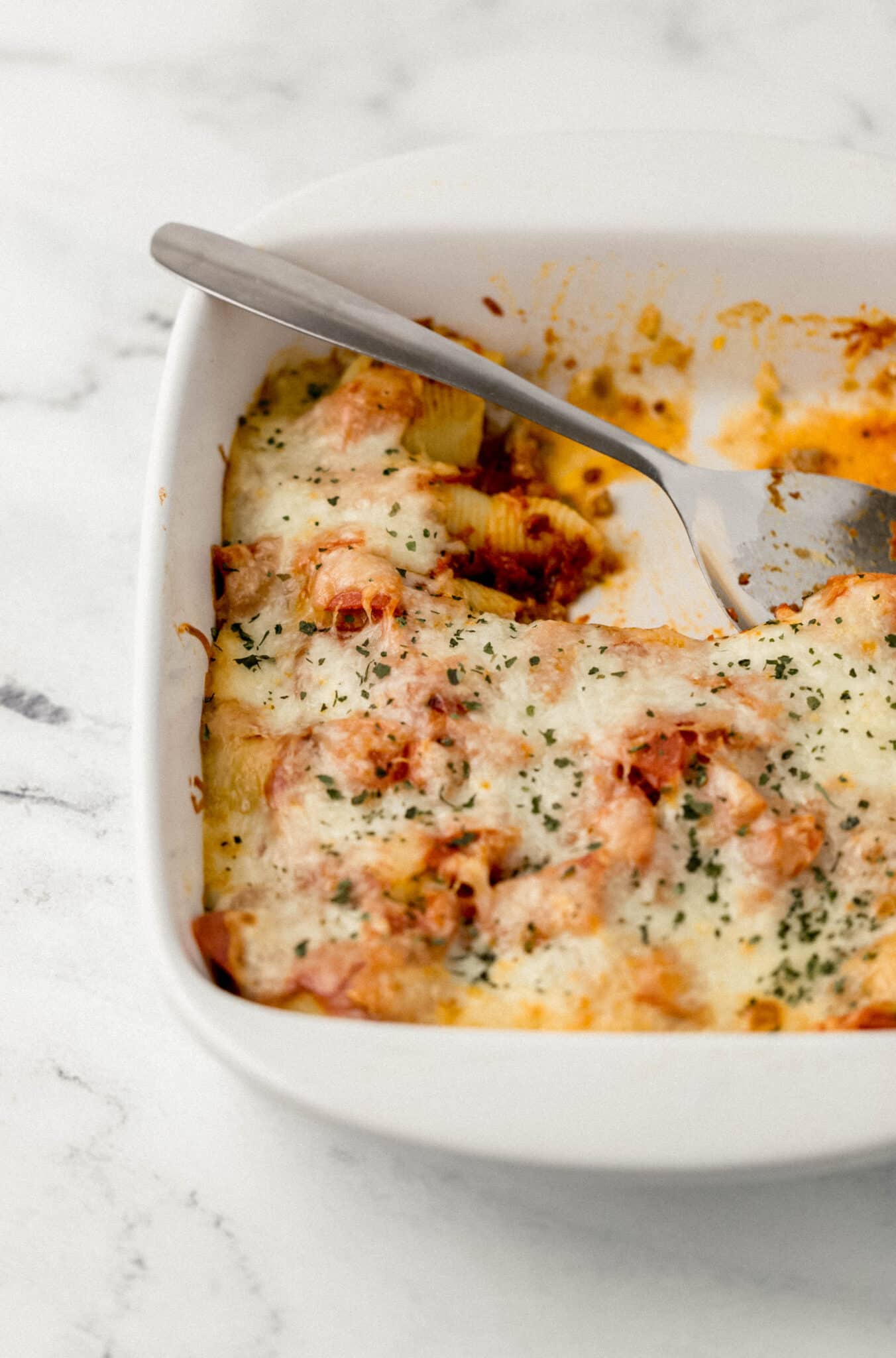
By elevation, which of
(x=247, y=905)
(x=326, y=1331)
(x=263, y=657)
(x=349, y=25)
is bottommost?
(x=326, y=1331)

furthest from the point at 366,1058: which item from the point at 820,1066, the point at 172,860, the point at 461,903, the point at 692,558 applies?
the point at 692,558

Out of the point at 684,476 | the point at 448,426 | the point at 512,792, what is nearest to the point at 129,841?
the point at 512,792

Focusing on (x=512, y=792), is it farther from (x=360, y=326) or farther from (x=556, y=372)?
(x=556, y=372)

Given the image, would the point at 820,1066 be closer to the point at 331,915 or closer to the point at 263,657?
the point at 331,915

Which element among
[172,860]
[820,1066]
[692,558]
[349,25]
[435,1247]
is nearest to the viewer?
[820,1066]

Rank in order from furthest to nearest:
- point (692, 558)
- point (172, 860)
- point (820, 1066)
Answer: point (692, 558) → point (172, 860) → point (820, 1066)

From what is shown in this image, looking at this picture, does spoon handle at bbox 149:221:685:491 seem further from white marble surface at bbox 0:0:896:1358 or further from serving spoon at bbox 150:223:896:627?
white marble surface at bbox 0:0:896:1358

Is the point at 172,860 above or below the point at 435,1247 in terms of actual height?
above
